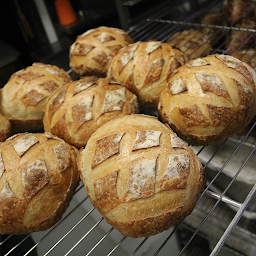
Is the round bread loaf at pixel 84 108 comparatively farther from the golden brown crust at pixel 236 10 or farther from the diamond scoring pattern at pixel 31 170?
the golden brown crust at pixel 236 10

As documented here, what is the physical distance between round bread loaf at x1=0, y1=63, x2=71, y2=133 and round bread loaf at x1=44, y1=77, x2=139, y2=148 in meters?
0.20

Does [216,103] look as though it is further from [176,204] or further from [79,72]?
[79,72]

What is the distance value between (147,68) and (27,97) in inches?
26.9

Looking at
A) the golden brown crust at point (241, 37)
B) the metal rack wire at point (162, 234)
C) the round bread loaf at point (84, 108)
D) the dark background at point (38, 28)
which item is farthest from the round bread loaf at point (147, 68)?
the dark background at point (38, 28)

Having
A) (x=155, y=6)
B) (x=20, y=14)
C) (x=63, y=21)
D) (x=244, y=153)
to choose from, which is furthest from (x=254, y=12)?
(x=20, y=14)

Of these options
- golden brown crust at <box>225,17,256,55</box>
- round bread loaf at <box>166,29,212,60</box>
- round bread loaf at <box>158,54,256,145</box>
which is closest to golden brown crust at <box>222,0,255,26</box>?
golden brown crust at <box>225,17,256,55</box>

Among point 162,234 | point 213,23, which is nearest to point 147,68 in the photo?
point 162,234

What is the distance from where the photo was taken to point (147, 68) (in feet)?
4.46

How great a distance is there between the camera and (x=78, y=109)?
1.22 metres

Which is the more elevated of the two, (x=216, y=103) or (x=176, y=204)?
(x=216, y=103)

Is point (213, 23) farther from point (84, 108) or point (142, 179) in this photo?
point (142, 179)

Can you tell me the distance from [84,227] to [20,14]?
164 centimetres

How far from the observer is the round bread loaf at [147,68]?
4.47ft

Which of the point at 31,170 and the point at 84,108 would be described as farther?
the point at 84,108
